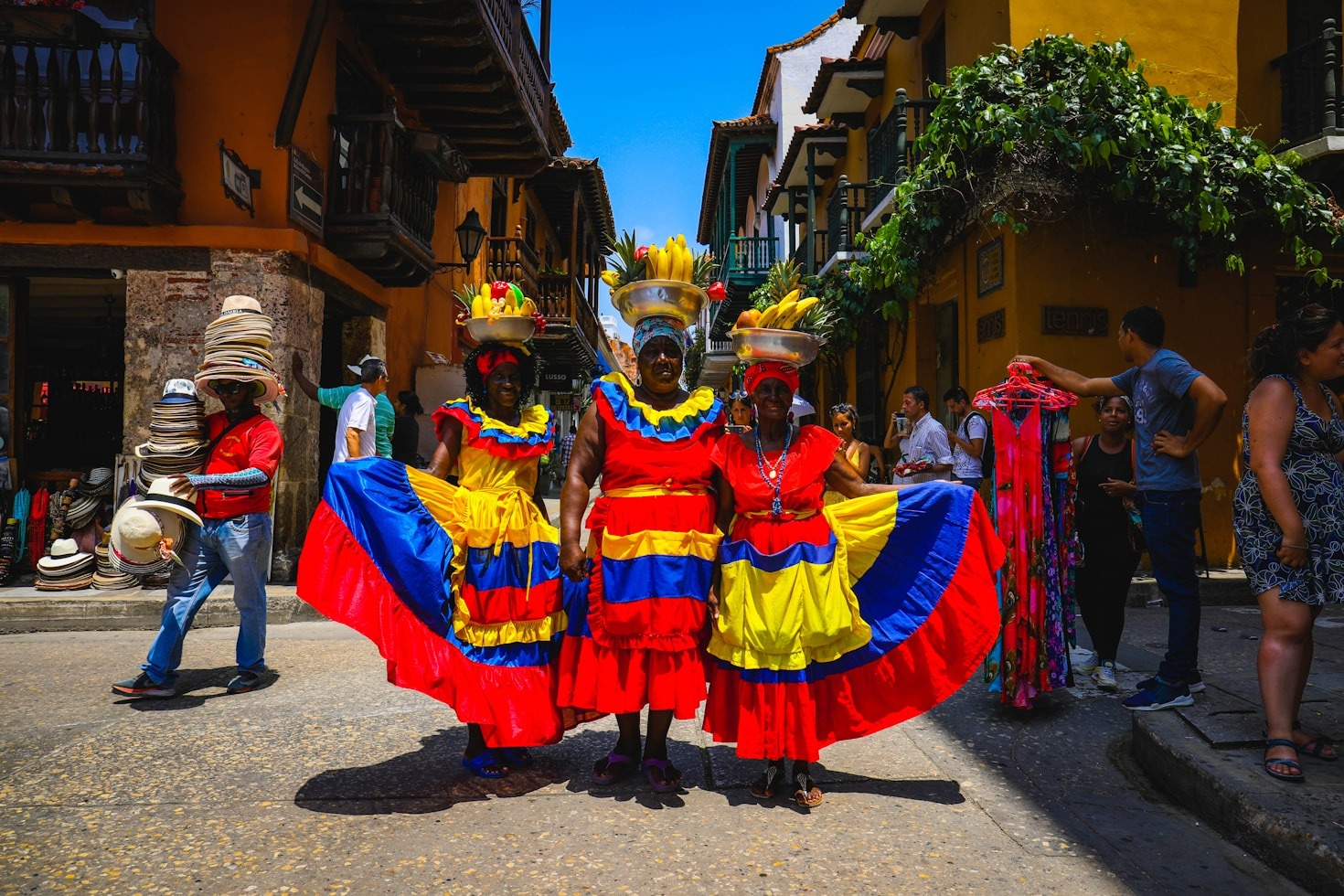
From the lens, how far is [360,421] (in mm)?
7324

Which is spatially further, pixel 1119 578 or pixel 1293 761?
pixel 1119 578

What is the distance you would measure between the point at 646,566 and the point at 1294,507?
7.97 ft

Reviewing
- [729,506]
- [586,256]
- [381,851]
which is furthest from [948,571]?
[586,256]

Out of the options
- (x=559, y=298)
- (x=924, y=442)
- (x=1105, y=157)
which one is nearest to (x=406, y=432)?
(x=924, y=442)

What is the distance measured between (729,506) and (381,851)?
1.69 m

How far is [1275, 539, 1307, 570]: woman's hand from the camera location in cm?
327

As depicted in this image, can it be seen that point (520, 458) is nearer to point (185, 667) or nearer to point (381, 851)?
point (381, 851)

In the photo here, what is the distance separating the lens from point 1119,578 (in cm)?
483

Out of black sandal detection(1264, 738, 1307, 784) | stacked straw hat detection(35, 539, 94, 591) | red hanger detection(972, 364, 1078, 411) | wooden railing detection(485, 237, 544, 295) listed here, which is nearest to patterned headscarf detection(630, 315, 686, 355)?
red hanger detection(972, 364, 1078, 411)

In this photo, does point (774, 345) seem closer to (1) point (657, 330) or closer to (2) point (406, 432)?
(1) point (657, 330)

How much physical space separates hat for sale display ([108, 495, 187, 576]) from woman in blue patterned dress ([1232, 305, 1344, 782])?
5087 millimetres

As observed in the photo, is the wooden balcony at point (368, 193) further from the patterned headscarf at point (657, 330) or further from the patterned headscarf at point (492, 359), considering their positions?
the patterned headscarf at point (657, 330)

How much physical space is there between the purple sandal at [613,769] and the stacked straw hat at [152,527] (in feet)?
9.12

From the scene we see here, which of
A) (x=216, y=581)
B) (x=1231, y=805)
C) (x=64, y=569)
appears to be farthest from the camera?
(x=64, y=569)
